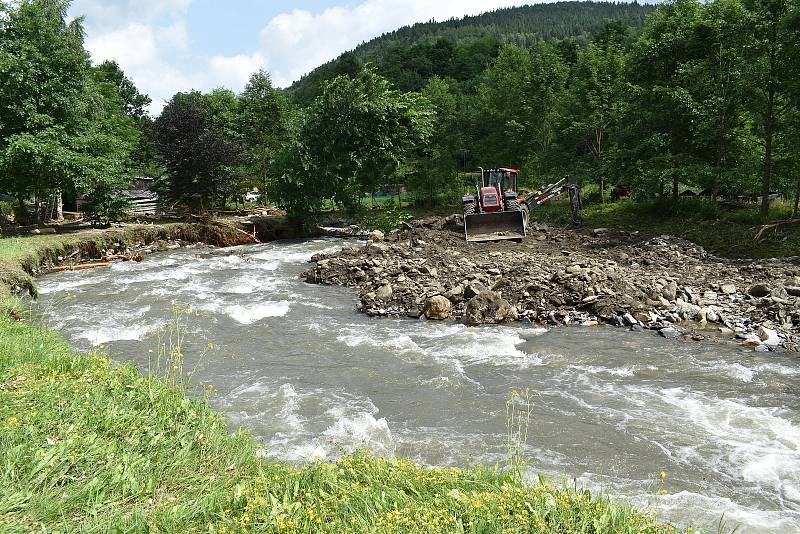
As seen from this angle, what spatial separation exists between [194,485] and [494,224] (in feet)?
53.1

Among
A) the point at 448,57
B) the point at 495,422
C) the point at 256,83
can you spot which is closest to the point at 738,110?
the point at 495,422

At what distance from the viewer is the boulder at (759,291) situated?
37.7ft

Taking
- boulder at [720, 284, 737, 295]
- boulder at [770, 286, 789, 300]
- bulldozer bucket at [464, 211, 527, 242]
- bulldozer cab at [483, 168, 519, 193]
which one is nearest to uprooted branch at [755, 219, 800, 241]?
boulder at [720, 284, 737, 295]

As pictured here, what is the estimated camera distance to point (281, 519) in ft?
11.6

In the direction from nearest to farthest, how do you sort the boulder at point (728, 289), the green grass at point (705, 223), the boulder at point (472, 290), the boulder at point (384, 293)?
1. the boulder at point (728, 289)
2. the boulder at point (472, 290)
3. the boulder at point (384, 293)
4. the green grass at point (705, 223)

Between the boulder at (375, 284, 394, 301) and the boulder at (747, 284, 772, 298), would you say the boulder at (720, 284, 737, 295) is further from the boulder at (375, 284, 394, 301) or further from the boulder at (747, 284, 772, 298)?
the boulder at (375, 284, 394, 301)

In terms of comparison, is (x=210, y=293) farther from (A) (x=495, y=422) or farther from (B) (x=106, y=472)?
(B) (x=106, y=472)

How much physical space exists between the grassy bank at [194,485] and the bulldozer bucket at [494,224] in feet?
48.7

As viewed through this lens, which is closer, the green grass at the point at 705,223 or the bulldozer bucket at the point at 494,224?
the green grass at the point at 705,223

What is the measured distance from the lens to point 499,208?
2023cm

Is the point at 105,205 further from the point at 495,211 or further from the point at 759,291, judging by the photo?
the point at 759,291

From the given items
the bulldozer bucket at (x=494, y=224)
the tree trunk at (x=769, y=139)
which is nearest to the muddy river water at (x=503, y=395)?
the bulldozer bucket at (x=494, y=224)

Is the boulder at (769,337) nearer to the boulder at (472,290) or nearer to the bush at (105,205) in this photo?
the boulder at (472,290)

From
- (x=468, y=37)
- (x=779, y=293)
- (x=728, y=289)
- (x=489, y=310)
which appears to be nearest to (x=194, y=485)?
(x=489, y=310)
